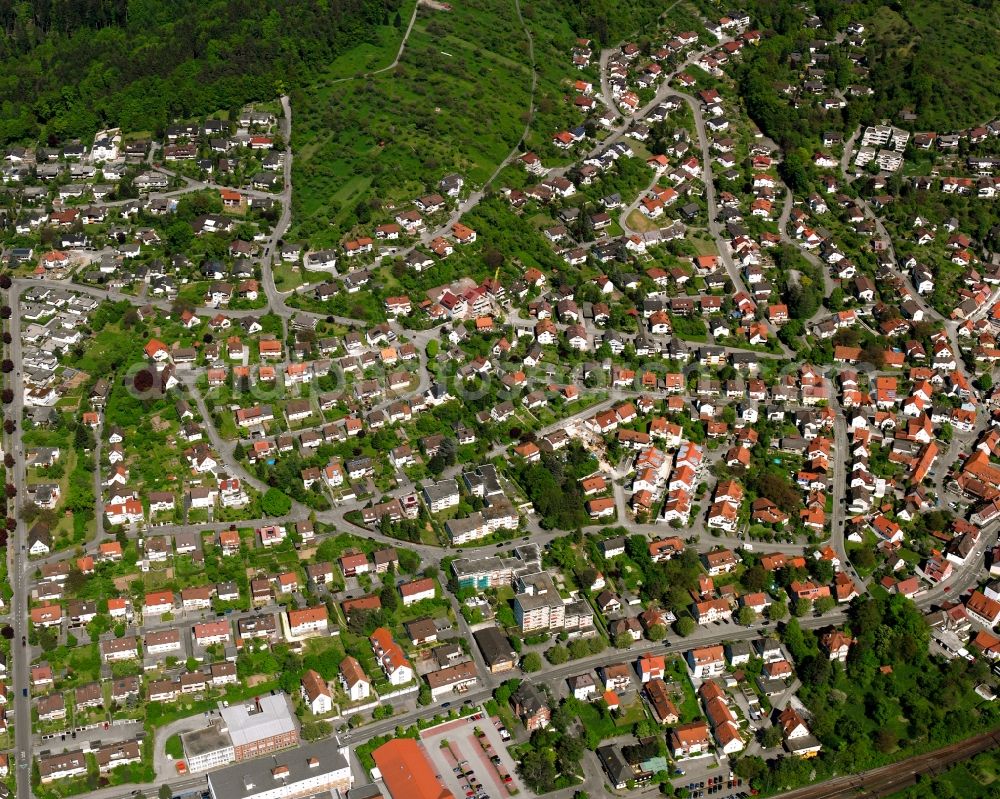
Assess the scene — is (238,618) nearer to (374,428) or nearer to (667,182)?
(374,428)

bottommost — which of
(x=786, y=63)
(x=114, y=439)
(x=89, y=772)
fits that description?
(x=89, y=772)

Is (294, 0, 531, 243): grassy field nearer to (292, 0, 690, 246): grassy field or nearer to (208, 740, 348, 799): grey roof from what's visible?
(292, 0, 690, 246): grassy field

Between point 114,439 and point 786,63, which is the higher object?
point 786,63

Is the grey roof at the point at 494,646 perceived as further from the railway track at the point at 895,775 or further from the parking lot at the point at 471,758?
the railway track at the point at 895,775

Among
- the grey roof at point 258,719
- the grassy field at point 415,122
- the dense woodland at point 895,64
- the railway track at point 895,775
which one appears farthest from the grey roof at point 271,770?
the dense woodland at point 895,64

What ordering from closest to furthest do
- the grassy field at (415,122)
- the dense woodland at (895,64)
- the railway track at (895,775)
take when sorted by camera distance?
1. the railway track at (895,775)
2. the grassy field at (415,122)
3. the dense woodland at (895,64)

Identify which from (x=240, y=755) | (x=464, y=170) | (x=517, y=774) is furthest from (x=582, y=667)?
(x=464, y=170)

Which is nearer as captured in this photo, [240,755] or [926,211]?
[240,755]
